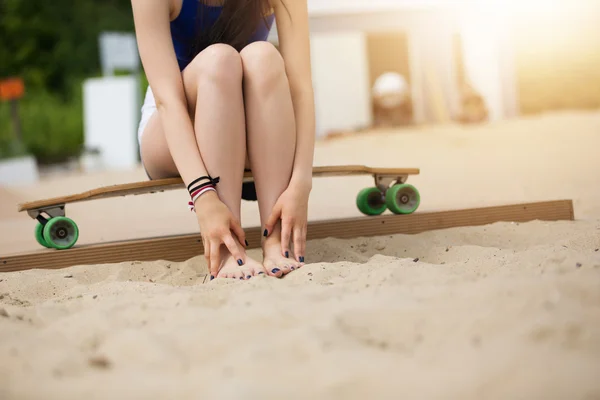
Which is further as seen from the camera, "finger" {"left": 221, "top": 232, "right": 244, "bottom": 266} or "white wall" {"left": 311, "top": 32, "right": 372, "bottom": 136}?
"white wall" {"left": 311, "top": 32, "right": 372, "bottom": 136}

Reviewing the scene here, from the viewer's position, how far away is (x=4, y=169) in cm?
910

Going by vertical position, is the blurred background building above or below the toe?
above

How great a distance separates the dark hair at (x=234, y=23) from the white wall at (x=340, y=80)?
29.1ft

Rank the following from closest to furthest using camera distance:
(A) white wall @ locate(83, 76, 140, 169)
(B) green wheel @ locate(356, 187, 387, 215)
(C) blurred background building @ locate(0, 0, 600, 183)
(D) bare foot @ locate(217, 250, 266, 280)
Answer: (D) bare foot @ locate(217, 250, 266, 280)
(B) green wheel @ locate(356, 187, 387, 215)
(A) white wall @ locate(83, 76, 140, 169)
(C) blurred background building @ locate(0, 0, 600, 183)

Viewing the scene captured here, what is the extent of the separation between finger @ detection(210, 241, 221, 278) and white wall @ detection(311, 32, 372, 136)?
9.38 m

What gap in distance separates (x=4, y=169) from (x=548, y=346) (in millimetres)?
9092

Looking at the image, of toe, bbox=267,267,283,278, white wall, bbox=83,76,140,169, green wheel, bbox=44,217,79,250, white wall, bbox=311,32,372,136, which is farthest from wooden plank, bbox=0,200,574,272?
white wall, bbox=311,32,372,136

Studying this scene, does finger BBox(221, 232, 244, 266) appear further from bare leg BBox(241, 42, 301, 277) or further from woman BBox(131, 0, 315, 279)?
bare leg BBox(241, 42, 301, 277)

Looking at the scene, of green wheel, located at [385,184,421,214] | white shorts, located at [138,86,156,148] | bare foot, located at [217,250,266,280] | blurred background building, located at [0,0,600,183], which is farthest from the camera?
blurred background building, located at [0,0,600,183]

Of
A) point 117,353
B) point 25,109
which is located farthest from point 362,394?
point 25,109

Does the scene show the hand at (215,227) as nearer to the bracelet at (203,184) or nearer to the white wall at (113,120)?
the bracelet at (203,184)

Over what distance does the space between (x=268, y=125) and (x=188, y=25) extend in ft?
1.59

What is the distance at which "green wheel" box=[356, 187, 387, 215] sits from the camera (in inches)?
103

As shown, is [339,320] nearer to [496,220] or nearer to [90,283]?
[90,283]
